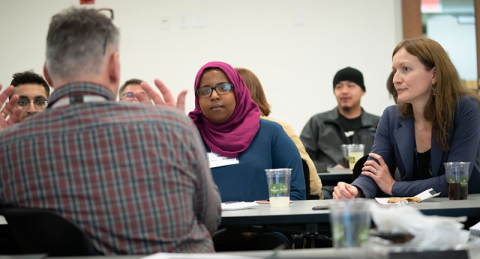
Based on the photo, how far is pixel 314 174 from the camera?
2979 mm

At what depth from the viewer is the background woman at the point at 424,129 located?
7.52ft

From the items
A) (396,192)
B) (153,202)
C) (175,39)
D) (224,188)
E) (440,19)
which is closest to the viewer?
(153,202)

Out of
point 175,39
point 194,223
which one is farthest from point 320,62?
point 194,223

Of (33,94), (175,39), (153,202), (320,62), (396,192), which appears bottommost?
(396,192)

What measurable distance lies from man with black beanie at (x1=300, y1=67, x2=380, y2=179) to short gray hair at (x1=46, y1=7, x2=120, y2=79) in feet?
12.0

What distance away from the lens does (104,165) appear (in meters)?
1.23

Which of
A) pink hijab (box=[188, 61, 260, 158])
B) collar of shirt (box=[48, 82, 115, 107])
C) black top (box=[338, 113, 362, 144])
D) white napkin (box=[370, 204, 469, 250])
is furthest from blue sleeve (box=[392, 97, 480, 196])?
black top (box=[338, 113, 362, 144])

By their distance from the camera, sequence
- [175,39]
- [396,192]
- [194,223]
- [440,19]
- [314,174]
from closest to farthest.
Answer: [194,223] → [396,192] → [314,174] → [440,19] → [175,39]

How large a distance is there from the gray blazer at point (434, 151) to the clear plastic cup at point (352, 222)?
1.34 meters

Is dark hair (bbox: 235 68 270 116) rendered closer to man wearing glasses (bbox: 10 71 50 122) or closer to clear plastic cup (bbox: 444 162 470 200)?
man wearing glasses (bbox: 10 71 50 122)

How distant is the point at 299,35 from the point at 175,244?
4.94 meters

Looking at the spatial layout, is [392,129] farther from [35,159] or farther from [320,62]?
[320,62]

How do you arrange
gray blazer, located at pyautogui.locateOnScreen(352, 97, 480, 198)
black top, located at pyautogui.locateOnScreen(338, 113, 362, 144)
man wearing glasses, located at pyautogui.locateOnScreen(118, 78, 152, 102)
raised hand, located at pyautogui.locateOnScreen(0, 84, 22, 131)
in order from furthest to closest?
black top, located at pyautogui.locateOnScreen(338, 113, 362, 144) → man wearing glasses, located at pyautogui.locateOnScreen(118, 78, 152, 102) → gray blazer, located at pyautogui.locateOnScreen(352, 97, 480, 198) → raised hand, located at pyautogui.locateOnScreen(0, 84, 22, 131)

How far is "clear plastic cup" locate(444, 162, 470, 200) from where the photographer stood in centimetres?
199
